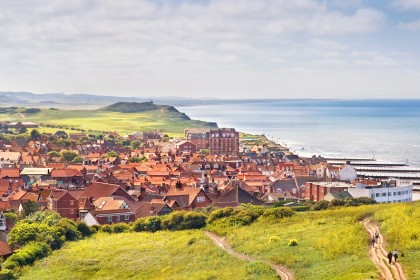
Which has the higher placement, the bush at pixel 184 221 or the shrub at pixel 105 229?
the bush at pixel 184 221

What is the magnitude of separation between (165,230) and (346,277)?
31.1 metres

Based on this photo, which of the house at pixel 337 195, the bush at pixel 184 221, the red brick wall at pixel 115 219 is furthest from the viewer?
the house at pixel 337 195

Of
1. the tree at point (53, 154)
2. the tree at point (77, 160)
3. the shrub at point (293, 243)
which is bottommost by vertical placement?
the tree at point (77, 160)

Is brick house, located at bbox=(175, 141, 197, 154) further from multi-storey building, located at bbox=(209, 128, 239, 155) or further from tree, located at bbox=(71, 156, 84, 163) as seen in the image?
tree, located at bbox=(71, 156, 84, 163)

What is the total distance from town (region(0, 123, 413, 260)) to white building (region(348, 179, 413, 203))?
121 mm

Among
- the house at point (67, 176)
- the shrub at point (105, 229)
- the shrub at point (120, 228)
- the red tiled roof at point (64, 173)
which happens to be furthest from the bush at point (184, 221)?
the red tiled roof at point (64, 173)

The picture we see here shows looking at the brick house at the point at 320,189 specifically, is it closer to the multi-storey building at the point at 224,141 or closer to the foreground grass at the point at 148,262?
the foreground grass at the point at 148,262

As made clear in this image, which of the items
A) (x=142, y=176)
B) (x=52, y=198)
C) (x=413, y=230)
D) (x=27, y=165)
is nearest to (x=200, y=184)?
(x=142, y=176)

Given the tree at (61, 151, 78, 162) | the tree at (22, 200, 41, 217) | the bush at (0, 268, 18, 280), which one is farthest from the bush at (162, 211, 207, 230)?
the tree at (61, 151, 78, 162)

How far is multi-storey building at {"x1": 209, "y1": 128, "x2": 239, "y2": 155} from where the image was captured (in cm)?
→ 16550

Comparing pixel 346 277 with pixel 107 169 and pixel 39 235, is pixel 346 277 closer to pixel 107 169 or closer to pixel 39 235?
pixel 39 235

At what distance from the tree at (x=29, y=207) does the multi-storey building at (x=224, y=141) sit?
98120mm

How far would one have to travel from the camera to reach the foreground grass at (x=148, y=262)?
38.4 meters

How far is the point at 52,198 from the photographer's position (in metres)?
68.9
